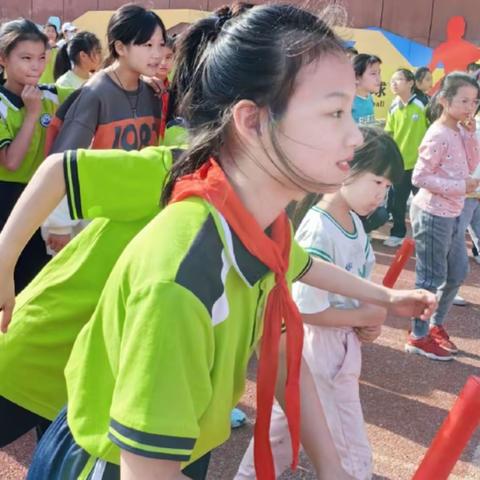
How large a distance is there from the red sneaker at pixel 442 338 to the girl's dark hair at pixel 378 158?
6.47 feet

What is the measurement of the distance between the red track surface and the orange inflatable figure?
5931 mm

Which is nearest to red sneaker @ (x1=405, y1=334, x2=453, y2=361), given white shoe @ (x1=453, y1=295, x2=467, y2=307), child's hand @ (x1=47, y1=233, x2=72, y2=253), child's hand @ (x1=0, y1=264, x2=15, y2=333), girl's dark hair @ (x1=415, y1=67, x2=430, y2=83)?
white shoe @ (x1=453, y1=295, x2=467, y2=307)

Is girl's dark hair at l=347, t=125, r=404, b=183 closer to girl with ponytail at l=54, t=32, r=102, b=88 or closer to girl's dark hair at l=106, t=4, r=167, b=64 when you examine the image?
girl's dark hair at l=106, t=4, r=167, b=64

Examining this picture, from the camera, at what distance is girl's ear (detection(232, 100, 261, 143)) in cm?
118

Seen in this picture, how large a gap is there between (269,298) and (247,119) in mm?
340

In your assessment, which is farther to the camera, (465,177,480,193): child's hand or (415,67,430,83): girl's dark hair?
(415,67,430,83): girl's dark hair

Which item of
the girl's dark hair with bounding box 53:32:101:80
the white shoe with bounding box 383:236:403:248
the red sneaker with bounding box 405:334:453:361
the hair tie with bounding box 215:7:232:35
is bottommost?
the white shoe with bounding box 383:236:403:248

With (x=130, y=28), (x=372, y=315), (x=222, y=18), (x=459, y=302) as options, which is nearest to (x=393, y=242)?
(x=459, y=302)

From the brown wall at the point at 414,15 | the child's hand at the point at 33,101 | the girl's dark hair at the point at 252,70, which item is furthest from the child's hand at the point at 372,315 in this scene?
the brown wall at the point at 414,15

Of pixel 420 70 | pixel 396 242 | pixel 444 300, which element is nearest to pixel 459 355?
pixel 444 300

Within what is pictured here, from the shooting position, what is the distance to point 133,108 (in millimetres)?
3033

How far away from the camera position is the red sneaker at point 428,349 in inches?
161

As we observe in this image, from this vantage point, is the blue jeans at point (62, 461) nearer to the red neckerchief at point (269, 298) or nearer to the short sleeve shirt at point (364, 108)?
the red neckerchief at point (269, 298)

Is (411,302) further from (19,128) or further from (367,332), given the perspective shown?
(19,128)
